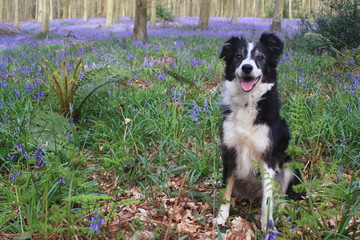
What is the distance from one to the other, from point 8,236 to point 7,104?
254cm

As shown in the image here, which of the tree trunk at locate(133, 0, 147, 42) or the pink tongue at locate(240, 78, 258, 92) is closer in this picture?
the pink tongue at locate(240, 78, 258, 92)

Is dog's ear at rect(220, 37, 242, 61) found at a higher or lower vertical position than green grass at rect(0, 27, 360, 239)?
higher

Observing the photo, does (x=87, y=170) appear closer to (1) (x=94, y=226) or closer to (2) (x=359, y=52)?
(1) (x=94, y=226)

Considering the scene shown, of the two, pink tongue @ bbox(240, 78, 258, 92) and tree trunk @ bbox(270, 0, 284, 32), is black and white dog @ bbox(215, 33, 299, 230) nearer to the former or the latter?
pink tongue @ bbox(240, 78, 258, 92)

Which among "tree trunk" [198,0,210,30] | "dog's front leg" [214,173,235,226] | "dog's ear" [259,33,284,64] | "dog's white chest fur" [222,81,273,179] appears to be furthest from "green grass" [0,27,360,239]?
"tree trunk" [198,0,210,30]

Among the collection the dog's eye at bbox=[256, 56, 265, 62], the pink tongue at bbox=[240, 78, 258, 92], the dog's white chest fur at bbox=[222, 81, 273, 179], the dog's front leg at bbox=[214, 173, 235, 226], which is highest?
the dog's eye at bbox=[256, 56, 265, 62]

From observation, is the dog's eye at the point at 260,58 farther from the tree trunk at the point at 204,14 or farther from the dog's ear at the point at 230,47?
the tree trunk at the point at 204,14

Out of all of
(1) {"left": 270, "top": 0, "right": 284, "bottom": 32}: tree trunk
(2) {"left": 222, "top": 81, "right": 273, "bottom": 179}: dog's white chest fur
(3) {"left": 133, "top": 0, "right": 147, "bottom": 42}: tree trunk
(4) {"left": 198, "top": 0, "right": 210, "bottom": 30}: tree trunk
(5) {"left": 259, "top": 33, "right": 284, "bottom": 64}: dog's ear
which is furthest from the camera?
(4) {"left": 198, "top": 0, "right": 210, "bottom": 30}: tree trunk

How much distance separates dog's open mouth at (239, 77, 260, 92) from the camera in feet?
9.38

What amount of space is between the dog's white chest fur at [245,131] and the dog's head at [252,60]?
0.09 m

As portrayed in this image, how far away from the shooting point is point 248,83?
288 cm

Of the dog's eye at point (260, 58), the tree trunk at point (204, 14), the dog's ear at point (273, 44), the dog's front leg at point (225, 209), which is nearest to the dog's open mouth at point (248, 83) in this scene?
the dog's eye at point (260, 58)

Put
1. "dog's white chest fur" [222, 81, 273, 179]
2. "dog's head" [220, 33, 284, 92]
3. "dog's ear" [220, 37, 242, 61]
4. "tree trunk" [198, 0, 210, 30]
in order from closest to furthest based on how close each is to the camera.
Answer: "dog's white chest fur" [222, 81, 273, 179] < "dog's head" [220, 33, 284, 92] < "dog's ear" [220, 37, 242, 61] < "tree trunk" [198, 0, 210, 30]

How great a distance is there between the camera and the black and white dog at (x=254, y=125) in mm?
2787
